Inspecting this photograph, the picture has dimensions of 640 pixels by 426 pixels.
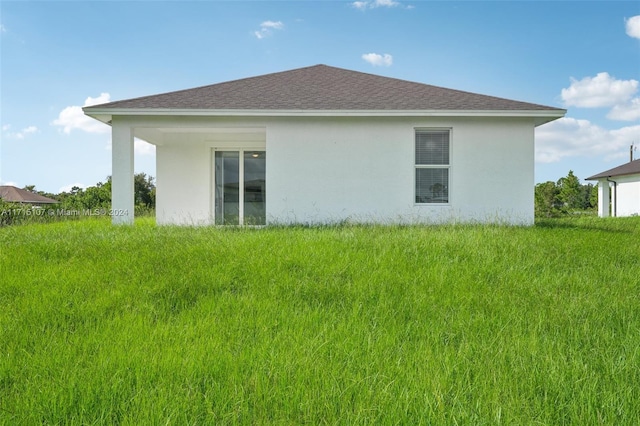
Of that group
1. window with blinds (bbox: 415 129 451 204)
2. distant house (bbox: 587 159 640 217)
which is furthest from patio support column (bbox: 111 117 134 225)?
distant house (bbox: 587 159 640 217)

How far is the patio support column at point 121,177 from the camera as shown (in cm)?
1020

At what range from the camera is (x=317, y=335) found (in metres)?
3.21

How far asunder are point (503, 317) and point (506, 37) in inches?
450

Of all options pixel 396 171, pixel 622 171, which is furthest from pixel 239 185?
pixel 622 171

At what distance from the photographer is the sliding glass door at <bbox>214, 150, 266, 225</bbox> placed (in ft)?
41.1

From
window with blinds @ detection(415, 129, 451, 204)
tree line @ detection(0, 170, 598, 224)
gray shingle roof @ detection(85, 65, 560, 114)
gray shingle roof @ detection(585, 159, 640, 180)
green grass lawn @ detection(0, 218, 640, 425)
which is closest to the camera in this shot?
→ green grass lawn @ detection(0, 218, 640, 425)

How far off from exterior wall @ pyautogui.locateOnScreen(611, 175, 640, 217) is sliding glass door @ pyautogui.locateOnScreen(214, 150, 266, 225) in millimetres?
25397

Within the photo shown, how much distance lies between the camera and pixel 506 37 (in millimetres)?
12008

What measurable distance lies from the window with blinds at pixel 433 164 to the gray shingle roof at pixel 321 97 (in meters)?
0.83

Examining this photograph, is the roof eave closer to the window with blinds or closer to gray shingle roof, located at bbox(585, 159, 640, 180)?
the window with blinds

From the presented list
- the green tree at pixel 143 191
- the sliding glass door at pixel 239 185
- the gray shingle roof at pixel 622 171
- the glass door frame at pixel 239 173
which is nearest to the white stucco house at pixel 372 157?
the glass door frame at pixel 239 173

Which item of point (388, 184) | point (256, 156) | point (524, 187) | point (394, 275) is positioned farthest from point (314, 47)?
point (394, 275)

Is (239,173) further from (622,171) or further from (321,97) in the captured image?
(622,171)

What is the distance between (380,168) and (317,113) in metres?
2.30
